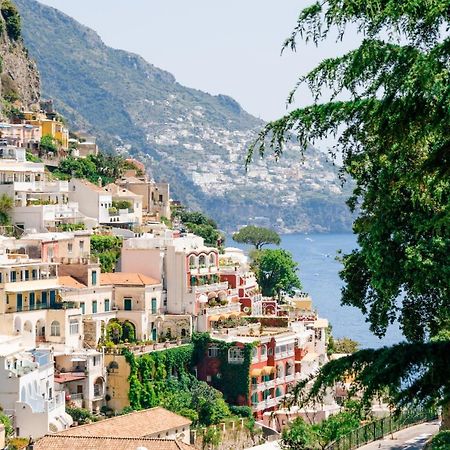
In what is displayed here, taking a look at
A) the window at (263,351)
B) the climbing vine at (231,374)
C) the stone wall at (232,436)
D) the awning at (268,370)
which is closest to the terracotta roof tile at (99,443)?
the stone wall at (232,436)

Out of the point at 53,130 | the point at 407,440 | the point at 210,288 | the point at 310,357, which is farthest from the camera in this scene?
the point at 53,130

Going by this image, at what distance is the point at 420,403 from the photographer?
399 inches

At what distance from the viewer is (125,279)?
49969 mm

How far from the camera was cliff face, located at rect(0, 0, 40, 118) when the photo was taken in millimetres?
80625

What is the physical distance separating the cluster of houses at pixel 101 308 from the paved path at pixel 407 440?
1208cm

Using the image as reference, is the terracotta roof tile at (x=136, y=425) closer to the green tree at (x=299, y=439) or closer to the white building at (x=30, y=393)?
the white building at (x=30, y=393)

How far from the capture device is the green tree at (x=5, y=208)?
53.7 metres

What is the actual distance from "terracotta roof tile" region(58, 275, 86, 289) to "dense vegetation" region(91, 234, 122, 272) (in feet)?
13.5

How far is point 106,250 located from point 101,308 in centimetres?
529

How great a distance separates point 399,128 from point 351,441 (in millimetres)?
13352

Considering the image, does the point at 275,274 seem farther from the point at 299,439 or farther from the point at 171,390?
the point at 299,439

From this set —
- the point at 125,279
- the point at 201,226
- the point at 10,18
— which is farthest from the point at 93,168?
the point at 125,279

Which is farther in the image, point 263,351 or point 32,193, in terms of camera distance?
point 32,193

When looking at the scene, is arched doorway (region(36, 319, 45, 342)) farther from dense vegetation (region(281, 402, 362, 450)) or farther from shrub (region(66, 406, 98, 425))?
dense vegetation (region(281, 402, 362, 450))
